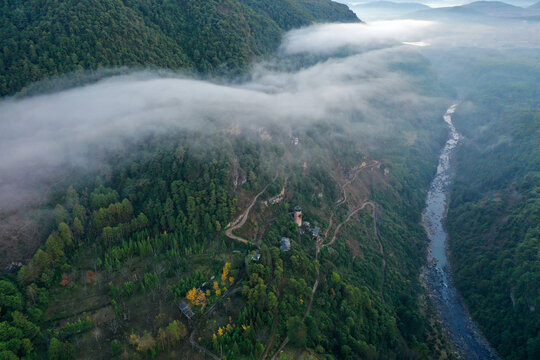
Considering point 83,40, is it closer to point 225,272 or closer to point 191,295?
point 225,272

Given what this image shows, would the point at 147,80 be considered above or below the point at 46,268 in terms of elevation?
above

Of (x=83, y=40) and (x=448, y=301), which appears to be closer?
(x=448, y=301)

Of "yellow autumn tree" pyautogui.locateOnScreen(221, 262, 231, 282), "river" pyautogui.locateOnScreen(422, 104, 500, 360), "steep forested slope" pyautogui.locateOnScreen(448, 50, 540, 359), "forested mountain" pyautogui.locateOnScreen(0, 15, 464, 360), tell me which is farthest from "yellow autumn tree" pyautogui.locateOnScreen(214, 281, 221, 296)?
"steep forested slope" pyautogui.locateOnScreen(448, 50, 540, 359)

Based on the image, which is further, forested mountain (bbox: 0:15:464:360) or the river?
the river

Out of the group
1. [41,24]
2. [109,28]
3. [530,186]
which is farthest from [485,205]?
[41,24]

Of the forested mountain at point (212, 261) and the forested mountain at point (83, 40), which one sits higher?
the forested mountain at point (83, 40)

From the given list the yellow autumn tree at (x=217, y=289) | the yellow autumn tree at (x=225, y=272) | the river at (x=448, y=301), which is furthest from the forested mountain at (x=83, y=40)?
the river at (x=448, y=301)

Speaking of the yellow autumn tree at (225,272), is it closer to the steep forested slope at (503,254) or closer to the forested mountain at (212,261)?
the forested mountain at (212,261)

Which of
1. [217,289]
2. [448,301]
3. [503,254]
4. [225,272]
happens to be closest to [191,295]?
[217,289]

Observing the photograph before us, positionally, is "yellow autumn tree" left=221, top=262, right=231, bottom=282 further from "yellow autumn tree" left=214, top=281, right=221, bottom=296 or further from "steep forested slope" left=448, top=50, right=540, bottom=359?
"steep forested slope" left=448, top=50, right=540, bottom=359

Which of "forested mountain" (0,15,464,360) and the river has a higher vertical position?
"forested mountain" (0,15,464,360)

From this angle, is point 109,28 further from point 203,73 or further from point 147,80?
point 203,73
